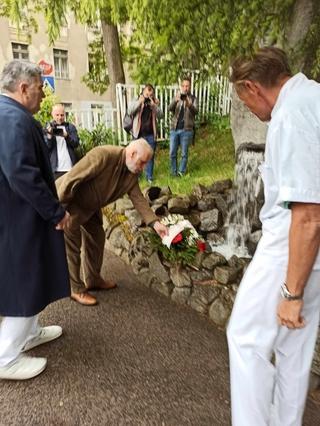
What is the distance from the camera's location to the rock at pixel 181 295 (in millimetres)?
3939

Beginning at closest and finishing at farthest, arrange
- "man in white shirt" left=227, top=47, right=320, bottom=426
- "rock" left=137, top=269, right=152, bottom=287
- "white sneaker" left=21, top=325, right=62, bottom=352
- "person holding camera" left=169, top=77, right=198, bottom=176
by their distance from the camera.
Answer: "man in white shirt" left=227, top=47, right=320, bottom=426
"white sneaker" left=21, top=325, right=62, bottom=352
"rock" left=137, top=269, right=152, bottom=287
"person holding camera" left=169, top=77, right=198, bottom=176

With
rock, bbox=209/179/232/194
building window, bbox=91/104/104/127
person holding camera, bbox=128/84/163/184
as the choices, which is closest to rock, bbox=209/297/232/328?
rock, bbox=209/179/232/194

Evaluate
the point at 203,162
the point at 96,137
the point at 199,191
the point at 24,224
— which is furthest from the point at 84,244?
the point at 203,162

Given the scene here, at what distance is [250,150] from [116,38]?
24.5 ft

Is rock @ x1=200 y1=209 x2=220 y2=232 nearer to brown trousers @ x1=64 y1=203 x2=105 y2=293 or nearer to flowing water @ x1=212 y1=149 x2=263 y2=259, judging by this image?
flowing water @ x1=212 y1=149 x2=263 y2=259

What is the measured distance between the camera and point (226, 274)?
12.4ft

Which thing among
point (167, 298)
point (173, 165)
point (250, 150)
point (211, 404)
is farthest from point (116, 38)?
point (211, 404)

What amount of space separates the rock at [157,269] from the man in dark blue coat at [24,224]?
1.51 m

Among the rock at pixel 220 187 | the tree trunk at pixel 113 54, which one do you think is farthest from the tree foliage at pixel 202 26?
the tree trunk at pixel 113 54

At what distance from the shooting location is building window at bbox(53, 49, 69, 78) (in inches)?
940

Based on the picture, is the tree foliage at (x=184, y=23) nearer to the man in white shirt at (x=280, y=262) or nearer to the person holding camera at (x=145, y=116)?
the man in white shirt at (x=280, y=262)

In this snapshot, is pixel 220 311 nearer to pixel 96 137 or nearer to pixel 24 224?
pixel 24 224

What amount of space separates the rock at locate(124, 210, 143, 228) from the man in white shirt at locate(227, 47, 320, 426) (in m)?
3.29

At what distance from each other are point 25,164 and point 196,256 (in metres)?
2.22
